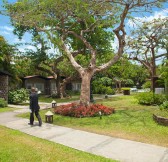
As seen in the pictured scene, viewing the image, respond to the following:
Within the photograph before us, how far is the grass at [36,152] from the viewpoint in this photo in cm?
623

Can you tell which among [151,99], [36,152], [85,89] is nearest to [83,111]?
[85,89]

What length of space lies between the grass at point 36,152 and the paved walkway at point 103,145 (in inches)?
16.1

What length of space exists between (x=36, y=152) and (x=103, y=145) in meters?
2.20

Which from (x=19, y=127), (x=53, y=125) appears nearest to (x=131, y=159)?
(x=53, y=125)

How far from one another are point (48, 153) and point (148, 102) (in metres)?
13.4

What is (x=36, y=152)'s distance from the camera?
6785 millimetres

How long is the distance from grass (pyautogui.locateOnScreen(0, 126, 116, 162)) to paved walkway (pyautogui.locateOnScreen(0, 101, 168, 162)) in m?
0.41

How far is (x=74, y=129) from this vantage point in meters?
10.0

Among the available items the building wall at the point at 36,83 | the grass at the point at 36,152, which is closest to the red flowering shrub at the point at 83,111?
the grass at the point at 36,152

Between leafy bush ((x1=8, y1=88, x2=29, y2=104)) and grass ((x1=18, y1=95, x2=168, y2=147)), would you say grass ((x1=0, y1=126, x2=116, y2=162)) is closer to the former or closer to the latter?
grass ((x1=18, y1=95, x2=168, y2=147))

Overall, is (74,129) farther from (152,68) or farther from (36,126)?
(152,68)

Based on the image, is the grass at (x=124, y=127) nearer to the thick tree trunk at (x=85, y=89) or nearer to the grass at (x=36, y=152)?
the thick tree trunk at (x=85, y=89)

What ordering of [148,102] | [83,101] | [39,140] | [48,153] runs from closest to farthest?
[48,153]
[39,140]
[83,101]
[148,102]

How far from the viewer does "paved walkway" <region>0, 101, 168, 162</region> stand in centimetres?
647
